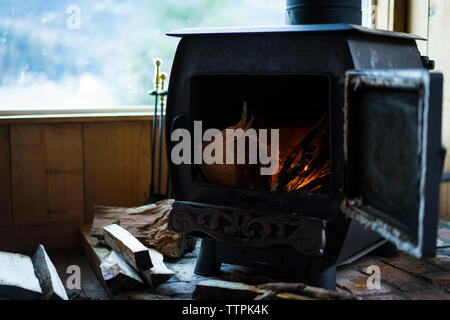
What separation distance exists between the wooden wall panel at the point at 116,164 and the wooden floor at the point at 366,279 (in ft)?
1.38

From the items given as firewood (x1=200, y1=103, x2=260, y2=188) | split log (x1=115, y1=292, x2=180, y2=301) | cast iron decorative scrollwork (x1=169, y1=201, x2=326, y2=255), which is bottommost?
split log (x1=115, y1=292, x2=180, y2=301)

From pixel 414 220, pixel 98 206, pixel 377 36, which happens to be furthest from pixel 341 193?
pixel 98 206

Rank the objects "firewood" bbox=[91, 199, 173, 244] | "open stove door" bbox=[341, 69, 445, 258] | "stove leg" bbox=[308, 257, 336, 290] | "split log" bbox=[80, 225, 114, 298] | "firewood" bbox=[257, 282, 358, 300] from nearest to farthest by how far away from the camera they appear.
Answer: "open stove door" bbox=[341, 69, 445, 258] < "firewood" bbox=[257, 282, 358, 300] < "stove leg" bbox=[308, 257, 336, 290] < "split log" bbox=[80, 225, 114, 298] < "firewood" bbox=[91, 199, 173, 244]

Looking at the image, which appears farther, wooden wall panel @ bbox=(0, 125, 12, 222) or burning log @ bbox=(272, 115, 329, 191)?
wooden wall panel @ bbox=(0, 125, 12, 222)

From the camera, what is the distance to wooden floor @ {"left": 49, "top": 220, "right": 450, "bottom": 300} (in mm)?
1762

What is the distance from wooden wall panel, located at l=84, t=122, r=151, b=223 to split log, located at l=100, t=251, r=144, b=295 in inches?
29.9

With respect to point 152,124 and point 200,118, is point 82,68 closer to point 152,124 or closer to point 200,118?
point 152,124

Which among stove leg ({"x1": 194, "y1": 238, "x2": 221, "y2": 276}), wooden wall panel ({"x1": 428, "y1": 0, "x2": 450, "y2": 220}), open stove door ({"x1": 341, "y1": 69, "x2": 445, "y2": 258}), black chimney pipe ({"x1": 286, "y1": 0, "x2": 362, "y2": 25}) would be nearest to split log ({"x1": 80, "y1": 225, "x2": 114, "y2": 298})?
stove leg ({"x1": 194, "y1": 238, "x2": 221, "y2": 276})

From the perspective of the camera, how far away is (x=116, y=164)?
2588mm

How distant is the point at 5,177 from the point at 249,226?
1.19 meters

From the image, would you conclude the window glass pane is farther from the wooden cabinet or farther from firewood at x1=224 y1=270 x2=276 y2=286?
firewood at x1=224 y1=270 x2=276 y2=286

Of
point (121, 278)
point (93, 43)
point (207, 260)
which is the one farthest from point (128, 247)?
point (93, 43)

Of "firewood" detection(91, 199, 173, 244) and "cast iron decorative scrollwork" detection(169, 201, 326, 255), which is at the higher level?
"cast iron decorative scrollwork" detection(169, 201, 326, 255)

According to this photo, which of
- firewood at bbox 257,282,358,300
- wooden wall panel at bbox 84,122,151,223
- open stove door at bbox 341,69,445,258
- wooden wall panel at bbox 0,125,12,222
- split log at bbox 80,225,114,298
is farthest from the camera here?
wooden wall panel at bbox 84,122,151,223
